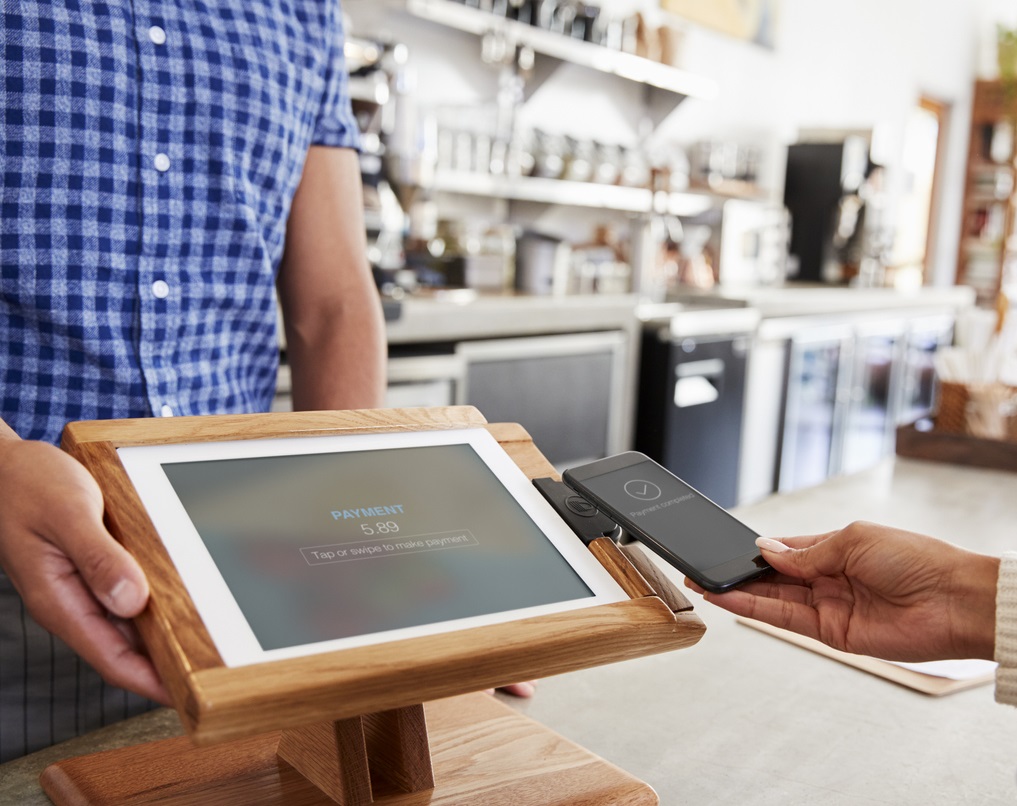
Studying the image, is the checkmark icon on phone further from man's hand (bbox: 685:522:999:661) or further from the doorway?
the doorway

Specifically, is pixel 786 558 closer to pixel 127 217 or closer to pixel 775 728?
pixel 775 728

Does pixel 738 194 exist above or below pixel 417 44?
below

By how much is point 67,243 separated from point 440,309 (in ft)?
5.72

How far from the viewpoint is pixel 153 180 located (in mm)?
1037

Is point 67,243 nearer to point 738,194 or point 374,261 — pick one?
point 374,261

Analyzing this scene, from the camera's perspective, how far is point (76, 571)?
0.58 metres

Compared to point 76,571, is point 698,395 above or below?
below

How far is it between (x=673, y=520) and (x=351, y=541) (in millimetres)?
263

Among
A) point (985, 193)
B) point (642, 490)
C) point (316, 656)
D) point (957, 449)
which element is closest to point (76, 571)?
point (316, 656)

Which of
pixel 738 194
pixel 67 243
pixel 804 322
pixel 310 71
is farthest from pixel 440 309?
pixel 738 194

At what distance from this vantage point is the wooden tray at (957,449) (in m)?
2.07

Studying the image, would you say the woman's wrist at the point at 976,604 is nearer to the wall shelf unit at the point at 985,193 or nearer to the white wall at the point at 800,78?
the white wall at the point at 800,78

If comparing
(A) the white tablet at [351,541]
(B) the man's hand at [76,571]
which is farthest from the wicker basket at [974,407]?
(B) the man's hand at [76,571]

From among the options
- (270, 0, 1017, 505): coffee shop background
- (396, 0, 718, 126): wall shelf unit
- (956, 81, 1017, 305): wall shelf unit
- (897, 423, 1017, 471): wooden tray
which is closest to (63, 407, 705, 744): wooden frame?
(897, 423, 1017, 471): wooden tray
